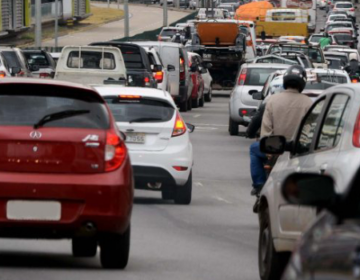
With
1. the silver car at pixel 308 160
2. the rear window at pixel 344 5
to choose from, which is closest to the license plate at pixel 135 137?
the silver car at pixel 308 160

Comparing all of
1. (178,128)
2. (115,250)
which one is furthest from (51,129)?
(178,128)

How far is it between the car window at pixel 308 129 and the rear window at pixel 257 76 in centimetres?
1878

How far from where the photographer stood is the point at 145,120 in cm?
1527

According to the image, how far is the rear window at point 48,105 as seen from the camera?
9523 millimetres

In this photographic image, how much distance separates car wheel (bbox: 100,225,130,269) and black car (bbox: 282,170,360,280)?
4.85 m

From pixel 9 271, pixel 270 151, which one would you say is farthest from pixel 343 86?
pixel 9 271

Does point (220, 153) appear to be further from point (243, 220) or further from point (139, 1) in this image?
point (139, 1)

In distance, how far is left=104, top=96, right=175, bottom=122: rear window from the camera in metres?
15.3

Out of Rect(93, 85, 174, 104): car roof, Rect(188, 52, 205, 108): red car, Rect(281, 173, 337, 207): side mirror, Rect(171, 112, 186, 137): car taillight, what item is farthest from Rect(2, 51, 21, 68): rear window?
Rect(281, 173, 337, 207): side mirror

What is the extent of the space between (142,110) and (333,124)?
6980mm

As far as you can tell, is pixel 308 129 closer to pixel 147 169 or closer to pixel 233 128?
pixel 147 169

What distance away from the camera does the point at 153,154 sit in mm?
15273

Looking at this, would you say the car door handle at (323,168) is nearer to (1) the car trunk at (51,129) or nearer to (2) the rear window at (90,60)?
(1) the car trunk at (51,129)

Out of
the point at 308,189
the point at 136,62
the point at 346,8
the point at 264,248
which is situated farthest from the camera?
the point at 346,8
